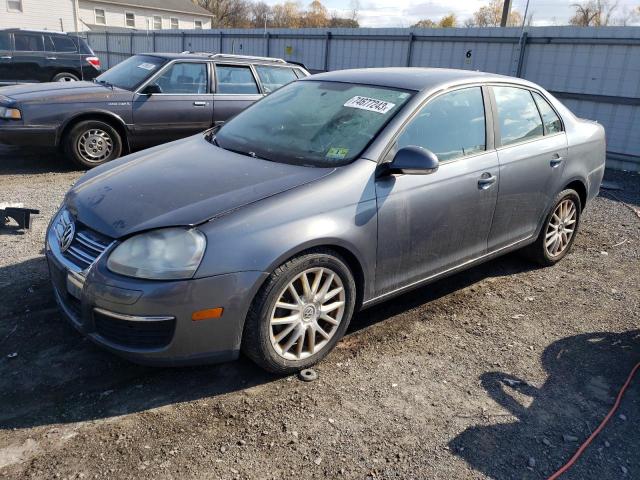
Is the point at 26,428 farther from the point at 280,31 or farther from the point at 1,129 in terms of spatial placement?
the point at 280,31

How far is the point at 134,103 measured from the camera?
297 inches

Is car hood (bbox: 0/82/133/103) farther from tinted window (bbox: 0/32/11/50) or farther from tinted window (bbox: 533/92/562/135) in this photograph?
tinted window (bbox: 0/32/11/50)

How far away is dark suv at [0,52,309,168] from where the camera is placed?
7.08 metres

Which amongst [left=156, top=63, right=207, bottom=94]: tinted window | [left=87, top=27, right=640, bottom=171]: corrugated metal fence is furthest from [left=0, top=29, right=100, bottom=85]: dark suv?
[left=156, top=63, right=207, bottom=94]: tinted window

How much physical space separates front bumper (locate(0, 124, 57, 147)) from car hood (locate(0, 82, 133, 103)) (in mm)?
343

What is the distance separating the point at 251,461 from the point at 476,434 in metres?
1.16

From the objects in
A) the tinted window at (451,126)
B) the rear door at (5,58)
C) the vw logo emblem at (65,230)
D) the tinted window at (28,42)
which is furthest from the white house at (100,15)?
the tinted window at (451,126)

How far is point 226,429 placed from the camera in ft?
9.00

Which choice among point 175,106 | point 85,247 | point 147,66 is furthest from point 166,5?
point 85,247

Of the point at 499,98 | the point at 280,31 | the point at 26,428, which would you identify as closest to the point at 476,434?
the point at 26,428

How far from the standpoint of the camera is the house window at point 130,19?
1721 inches

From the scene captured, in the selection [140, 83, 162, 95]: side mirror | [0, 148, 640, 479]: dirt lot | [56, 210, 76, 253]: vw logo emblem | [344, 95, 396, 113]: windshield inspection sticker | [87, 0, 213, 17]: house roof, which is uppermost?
[87, 0, 213, 17]: house roof

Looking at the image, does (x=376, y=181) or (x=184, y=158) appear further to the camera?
(x=184, y=158)

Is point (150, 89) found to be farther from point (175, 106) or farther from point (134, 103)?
point (175, 106)
